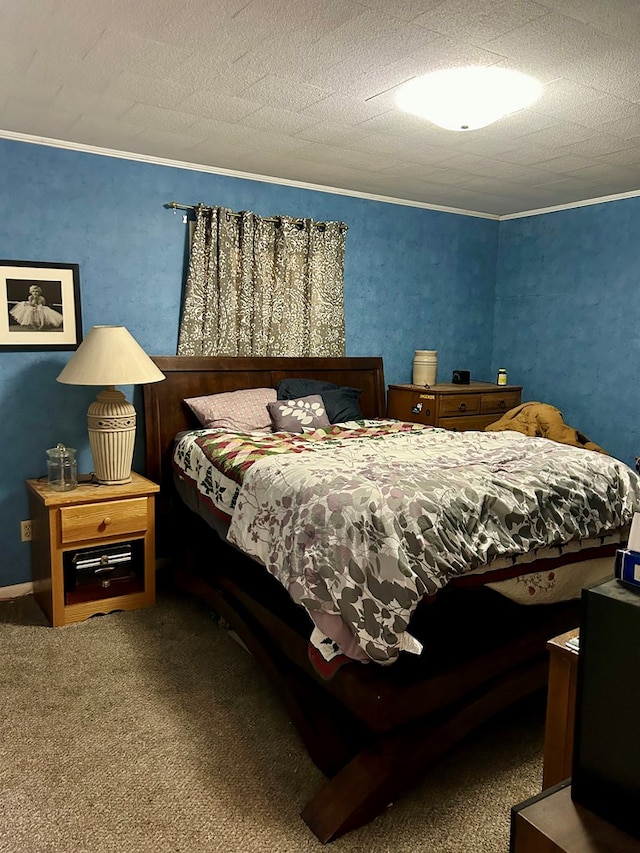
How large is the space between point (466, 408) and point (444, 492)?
266 cm

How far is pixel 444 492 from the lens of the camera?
2080mm

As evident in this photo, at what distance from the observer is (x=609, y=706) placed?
0.98m

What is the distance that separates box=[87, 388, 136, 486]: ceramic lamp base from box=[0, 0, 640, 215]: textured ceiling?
1.35 meters

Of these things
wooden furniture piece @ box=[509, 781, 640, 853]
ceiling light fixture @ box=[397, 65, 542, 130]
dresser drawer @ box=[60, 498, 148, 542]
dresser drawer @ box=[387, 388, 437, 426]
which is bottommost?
dresser drawer @ box=[60, 498, 148, 542]

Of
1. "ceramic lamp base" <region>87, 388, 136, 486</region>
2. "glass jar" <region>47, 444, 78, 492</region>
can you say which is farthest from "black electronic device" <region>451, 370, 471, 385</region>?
"glass jar" <region>47, 444, 78, 492</region>

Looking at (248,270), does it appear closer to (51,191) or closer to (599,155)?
(51,191)

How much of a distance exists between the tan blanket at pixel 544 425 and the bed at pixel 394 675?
1819 mm

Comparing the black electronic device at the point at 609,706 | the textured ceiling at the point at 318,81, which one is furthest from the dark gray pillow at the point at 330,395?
the black electronic device at the point at 609,706

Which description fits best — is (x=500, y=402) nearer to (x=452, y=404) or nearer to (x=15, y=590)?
(x=452, y=404)

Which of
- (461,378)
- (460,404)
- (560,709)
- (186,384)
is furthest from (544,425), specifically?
(560,709)

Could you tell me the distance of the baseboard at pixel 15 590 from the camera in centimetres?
338

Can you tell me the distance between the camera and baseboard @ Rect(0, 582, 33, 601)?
3381 mm

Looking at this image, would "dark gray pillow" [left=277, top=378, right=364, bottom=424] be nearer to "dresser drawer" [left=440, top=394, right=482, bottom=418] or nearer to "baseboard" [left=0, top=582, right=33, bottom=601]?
"dresser drawer" [left=440, top=394, right=482, bottom=418]

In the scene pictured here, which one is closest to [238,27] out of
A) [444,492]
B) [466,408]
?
[444,492]
